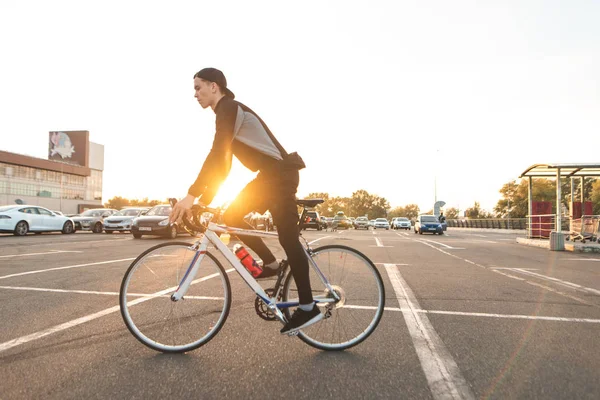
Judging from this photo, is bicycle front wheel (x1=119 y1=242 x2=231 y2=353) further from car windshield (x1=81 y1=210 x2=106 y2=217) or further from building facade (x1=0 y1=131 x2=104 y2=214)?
building facade (x1=0 y1=131 x2=104 y2=214)

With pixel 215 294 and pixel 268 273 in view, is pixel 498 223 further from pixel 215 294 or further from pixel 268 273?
pixel 215 294

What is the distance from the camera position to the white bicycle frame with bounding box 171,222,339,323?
10.8 feet

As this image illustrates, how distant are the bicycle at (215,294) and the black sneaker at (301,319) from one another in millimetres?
51

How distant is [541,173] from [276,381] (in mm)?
A: 17282

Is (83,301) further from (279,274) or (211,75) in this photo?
(211,75)

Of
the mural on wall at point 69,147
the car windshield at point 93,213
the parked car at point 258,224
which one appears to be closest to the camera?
the parked car at point 258,224

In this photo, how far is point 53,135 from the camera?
97562mm

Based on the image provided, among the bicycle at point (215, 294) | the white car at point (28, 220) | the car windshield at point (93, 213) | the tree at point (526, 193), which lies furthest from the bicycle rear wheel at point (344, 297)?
the tree at point (526, 193)

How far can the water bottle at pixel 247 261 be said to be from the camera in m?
3.34

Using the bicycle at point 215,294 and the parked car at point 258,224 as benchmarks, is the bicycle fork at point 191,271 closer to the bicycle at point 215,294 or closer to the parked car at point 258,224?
the bicycle at point 215,294

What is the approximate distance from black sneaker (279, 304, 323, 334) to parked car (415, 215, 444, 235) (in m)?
31.3

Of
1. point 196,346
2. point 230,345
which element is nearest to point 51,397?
point 196,346

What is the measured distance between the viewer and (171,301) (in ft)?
11.1

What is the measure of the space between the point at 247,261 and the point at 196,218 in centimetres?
48
